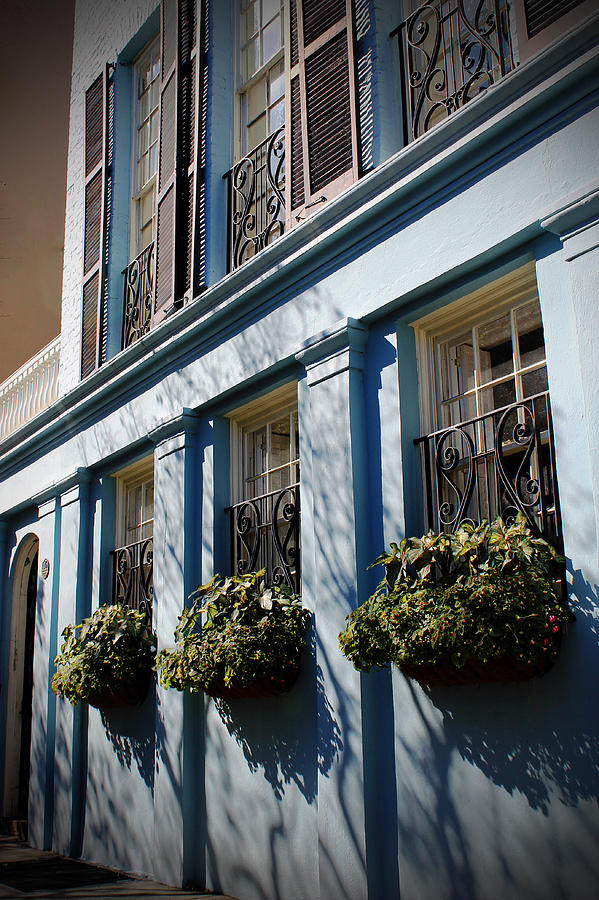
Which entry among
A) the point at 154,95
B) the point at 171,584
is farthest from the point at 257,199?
the point at 171,584

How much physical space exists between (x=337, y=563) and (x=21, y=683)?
22.9 ft

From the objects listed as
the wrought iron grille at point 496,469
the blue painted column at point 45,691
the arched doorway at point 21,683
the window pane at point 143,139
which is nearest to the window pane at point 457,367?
the wrought iron grille at point 496,469

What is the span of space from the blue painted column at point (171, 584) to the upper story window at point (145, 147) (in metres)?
2.81

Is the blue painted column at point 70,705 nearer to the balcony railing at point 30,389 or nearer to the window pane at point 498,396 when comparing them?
the balcony railing at point 30,389

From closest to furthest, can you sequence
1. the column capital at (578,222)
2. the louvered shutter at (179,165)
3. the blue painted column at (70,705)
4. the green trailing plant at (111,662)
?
the column capital at (578,222)
the green trailing plant at (111,662)
the louvered shutter at (179,165)
the blue painted column at (70,705)

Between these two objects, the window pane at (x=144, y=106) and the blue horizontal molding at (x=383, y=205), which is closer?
the blue horizontal molding at (x=383, y=205)

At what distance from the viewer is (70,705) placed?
9383mm

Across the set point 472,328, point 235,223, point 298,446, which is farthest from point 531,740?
point 235,223

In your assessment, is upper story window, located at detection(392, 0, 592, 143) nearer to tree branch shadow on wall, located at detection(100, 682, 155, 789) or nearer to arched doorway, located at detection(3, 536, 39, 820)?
tree branch shadow on wall, located at detection(100, 682, 155, 789)

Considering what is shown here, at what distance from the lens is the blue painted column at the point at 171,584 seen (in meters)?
7.38

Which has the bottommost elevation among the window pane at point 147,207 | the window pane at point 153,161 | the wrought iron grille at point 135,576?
the wrought iron grille at point 135,576

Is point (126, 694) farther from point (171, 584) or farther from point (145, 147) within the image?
point (145, 147)

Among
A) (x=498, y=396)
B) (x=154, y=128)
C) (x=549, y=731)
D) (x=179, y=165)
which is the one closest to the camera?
(x=549, y=731)

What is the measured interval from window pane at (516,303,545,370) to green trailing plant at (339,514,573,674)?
1.03 m
